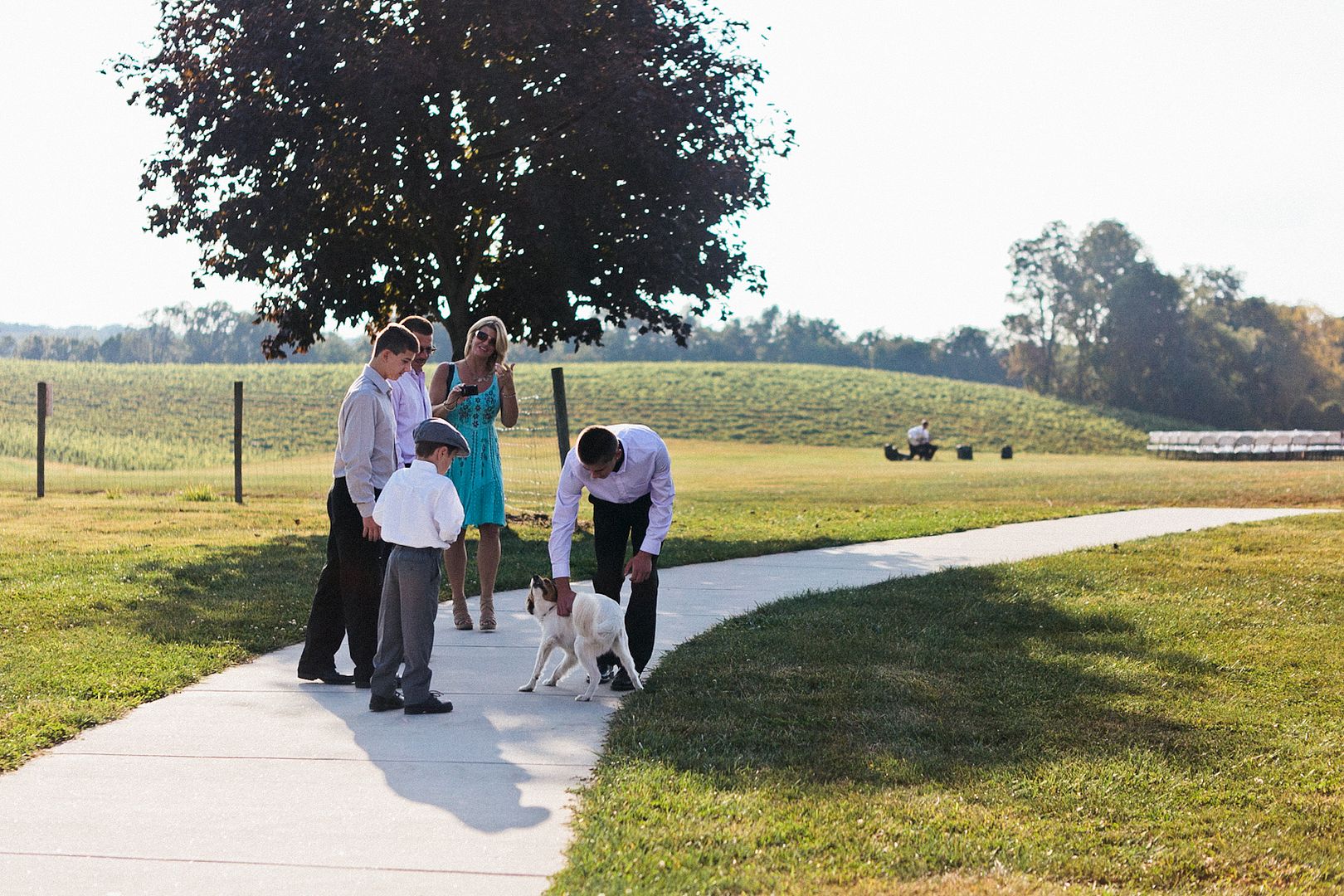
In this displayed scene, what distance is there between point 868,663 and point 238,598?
5.26 meters

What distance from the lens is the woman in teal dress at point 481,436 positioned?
8.68 m

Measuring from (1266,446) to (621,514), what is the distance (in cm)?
4626

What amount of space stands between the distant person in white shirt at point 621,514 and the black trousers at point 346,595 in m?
1.10

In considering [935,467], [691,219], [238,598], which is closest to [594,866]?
[238,598]

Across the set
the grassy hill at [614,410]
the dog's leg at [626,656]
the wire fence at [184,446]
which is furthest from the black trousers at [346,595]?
the grassy hill at [614,410]

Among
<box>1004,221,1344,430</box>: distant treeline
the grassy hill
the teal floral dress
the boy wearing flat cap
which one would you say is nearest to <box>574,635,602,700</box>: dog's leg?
the boy wearing flat cap

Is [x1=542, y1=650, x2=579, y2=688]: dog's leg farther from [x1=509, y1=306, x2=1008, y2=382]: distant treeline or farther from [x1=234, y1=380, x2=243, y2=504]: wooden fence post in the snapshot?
[x1=509, y1=306, x2=1008, y2=382]: distant treeline

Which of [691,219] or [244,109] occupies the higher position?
[244,109]

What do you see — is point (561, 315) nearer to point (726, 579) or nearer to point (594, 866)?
point (726, 579)

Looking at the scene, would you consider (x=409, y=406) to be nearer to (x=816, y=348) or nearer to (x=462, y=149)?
(x=462, y=149)

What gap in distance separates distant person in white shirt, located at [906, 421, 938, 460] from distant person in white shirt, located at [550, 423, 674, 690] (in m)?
37.9

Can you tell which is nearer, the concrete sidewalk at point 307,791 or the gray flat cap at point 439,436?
the concrete sidewalk at point 307,791

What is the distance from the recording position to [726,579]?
11477 mm

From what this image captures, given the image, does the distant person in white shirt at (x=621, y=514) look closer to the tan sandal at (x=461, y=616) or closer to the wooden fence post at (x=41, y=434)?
the tan sandal at (x=461, y=616)
